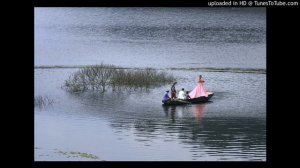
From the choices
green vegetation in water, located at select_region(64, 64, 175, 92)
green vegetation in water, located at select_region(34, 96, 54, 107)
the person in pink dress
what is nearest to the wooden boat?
the person in pink dress

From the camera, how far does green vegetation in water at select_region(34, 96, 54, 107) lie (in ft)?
68.7

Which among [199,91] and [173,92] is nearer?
[173,92]

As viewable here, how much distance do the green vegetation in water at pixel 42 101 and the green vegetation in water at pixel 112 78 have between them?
95 cm

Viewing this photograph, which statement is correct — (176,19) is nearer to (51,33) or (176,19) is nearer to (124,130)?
(51,33)

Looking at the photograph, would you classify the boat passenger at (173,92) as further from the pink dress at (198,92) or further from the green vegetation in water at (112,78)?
the green vegetation in water at (112,78)

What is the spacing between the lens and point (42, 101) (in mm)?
21219

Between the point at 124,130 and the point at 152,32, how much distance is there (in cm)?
719

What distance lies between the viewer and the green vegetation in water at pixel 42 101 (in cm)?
2094

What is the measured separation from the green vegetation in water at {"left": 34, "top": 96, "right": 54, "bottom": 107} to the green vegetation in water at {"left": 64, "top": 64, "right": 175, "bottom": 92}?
0.95m

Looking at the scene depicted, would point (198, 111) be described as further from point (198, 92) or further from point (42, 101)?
point (42, 101)

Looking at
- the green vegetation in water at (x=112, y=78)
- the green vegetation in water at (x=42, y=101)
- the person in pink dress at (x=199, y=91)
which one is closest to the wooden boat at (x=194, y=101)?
the person in pink dress at (x=199, y=91)

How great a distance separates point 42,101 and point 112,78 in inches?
115


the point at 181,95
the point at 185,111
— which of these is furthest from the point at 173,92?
the point at 185,111

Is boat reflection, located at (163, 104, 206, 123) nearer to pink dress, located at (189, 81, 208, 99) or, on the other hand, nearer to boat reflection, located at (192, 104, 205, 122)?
boat reflection, located at (192, 104, 205, 122)
